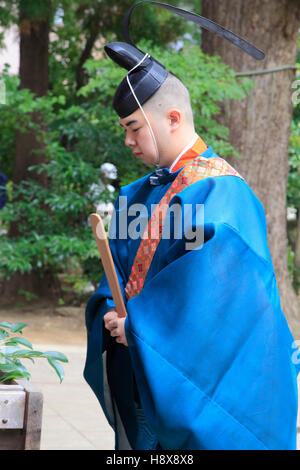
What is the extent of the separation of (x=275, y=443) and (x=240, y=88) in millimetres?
5637

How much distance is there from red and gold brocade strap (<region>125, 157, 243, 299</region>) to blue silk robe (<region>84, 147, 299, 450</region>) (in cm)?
12

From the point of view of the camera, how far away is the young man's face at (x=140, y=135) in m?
2.39

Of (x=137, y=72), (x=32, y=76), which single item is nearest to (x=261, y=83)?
(x=32, y=76)

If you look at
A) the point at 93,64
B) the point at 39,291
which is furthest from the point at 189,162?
the point at 39,291

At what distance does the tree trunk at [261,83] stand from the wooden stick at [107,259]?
6186 millimetres

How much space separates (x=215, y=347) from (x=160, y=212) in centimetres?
54

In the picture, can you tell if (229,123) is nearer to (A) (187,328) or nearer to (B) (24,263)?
(B) (24,263)

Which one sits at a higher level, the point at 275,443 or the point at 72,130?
the point at 72,130

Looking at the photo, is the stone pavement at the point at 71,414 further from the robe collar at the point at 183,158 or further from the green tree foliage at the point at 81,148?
the robe collar at the point at 183,158

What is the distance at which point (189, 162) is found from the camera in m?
2.42

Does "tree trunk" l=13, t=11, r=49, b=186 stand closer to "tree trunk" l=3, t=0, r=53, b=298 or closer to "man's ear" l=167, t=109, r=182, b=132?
"tree trunk" l=3, t=0, r=53, b=298
